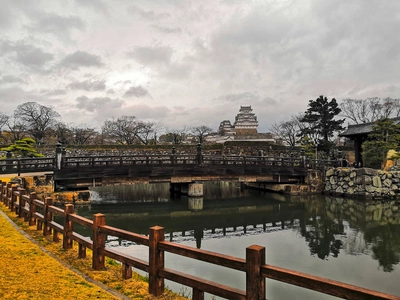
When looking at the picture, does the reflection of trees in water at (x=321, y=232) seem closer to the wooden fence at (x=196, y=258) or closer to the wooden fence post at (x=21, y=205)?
the wooden fence at (x=196, y=258)

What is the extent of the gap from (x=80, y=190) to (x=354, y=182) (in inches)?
696

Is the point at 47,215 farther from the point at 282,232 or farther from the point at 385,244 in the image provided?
the point at 385,244

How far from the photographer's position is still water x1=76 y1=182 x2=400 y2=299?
285 inches

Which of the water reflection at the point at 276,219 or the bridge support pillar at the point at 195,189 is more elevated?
the bridge support pillar at the point at 195,189

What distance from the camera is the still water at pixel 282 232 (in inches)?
285

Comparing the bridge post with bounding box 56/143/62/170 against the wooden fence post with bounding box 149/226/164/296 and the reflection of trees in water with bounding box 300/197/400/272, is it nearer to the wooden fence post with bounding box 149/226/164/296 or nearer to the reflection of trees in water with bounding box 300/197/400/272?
the reflection of trees in water with bounding box 300/197/400/272

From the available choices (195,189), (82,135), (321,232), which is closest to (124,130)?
(82,135)

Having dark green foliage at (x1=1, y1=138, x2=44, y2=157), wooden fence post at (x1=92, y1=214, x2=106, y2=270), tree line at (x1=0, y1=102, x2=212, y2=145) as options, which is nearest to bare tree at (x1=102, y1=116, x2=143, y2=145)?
tree line at (x1=0, y1=102, x2=212, y2=145)

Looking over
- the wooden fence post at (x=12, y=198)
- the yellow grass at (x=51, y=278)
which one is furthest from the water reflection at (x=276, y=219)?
the yellow grass at (x=51, y=278)

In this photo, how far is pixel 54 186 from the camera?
16.3m

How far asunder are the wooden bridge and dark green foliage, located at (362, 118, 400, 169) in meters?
2.77

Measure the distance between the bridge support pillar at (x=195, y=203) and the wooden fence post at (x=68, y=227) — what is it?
38.2 feet

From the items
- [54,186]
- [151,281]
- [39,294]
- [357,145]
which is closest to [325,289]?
[151,281]

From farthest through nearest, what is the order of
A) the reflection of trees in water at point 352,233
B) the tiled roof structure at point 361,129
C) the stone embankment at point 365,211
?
the tiled roof structure at point 361,129 < the stone embankment at point 365,211 < the reflection of trees in water at point 352,233
